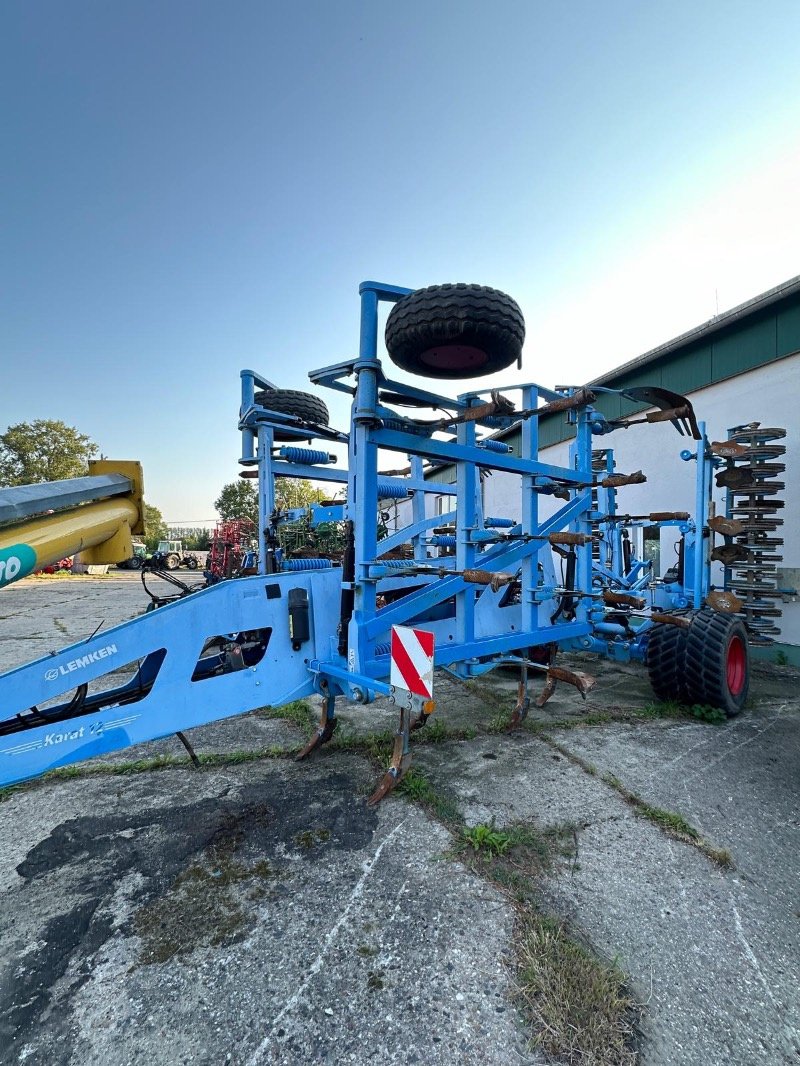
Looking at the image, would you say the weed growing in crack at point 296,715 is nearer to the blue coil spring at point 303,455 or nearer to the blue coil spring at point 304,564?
the blue coil spring at point 304,564

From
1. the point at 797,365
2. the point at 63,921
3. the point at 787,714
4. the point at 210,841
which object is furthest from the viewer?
the point at 797,365

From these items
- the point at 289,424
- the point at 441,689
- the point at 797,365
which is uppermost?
the point at 797,365

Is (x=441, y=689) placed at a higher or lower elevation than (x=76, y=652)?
lower

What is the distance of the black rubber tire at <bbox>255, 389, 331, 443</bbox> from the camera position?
5.97 m

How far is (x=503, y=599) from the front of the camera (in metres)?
4.46

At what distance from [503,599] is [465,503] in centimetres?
117

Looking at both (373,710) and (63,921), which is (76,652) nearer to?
(63,921)

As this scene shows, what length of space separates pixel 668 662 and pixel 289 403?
188 inches

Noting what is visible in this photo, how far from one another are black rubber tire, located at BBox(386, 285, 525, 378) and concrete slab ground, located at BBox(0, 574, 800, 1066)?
260 centimetres

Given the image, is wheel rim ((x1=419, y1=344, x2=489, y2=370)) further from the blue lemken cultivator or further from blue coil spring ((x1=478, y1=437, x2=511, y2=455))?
blue coil spring ((x1=478, y1=437, x2=511, y2=455))

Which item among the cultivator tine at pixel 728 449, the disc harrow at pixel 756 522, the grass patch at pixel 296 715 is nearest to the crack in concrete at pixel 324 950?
the grass patch at pixel 296 715

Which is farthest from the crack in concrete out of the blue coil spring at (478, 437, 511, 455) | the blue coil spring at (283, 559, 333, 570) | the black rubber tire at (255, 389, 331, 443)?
the black rubber tire at (255, 389, 331, 443)

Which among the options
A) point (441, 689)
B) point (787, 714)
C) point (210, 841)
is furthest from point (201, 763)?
point (787, 714)

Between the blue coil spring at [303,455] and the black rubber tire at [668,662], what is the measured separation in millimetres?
3997
